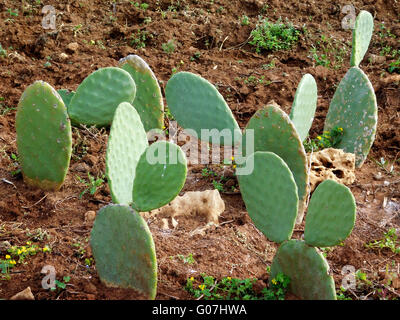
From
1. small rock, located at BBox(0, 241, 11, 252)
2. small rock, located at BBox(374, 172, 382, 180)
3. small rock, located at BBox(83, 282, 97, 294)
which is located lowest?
small rock, located at BBox(0, 241, 11, 252)

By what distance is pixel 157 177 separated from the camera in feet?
7.75

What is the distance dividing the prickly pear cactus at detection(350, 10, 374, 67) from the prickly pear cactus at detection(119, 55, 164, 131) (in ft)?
3.95

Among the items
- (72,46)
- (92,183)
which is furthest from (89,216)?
(72,46)

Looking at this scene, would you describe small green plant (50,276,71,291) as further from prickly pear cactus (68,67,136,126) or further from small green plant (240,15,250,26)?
small green plant (240,15,250,26)

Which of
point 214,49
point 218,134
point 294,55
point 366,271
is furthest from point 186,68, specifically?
point 366,271

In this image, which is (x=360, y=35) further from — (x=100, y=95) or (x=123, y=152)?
(x=123, y=152)

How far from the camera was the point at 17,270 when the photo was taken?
2643 millimetres

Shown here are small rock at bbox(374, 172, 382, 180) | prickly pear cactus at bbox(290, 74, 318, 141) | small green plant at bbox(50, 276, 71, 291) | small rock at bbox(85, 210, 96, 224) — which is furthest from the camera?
small rock at bbox(374, 172, 382, 180)

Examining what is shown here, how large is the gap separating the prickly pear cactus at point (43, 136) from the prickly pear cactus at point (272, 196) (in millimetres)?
1095

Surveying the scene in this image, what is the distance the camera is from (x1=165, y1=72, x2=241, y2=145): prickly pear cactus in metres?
3.21

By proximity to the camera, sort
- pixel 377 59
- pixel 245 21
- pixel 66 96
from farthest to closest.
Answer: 1. pixel 245 21
2. pixel 377 59
3. pixel 66 96

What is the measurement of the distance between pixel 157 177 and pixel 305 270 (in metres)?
0.66

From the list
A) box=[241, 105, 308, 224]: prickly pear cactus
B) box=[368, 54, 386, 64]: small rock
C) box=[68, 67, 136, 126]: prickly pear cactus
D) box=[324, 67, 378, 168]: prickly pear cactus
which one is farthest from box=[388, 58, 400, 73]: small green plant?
box=[68, 67, 136, 126]: prickly pear cactus
